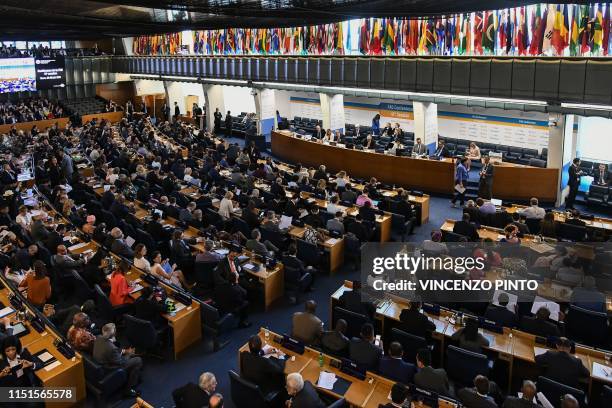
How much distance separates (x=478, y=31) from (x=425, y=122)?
441cm

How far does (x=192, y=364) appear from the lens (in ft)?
28.6

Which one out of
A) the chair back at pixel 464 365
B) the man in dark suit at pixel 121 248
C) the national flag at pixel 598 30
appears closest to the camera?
the chair back at pixel 464 365

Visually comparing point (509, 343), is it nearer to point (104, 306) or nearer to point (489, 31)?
point (104, 306)

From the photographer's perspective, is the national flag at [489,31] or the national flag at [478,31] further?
the national flag at [478,31]

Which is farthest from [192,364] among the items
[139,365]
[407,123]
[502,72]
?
[407,123]

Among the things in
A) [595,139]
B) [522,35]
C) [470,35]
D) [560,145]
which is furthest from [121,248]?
[595,139]

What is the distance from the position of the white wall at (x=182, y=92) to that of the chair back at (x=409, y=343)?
1348 inches

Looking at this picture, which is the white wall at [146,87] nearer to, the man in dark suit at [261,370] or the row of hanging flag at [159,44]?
the row of hanging flag at [159,44]

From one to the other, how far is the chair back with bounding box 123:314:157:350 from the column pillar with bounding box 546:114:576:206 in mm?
13956

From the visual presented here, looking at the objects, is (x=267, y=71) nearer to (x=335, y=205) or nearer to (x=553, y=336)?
(x=335, y=205)

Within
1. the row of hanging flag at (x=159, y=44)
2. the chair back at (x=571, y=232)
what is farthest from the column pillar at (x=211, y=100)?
the chair back at (x=571, y=232)

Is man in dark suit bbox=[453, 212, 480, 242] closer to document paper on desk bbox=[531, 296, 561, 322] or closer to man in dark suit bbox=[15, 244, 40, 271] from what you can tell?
document paper on desk bbox=[531, 296, 561, 322]

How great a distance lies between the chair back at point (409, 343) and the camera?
7.67 m

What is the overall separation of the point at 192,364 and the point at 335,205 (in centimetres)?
657
